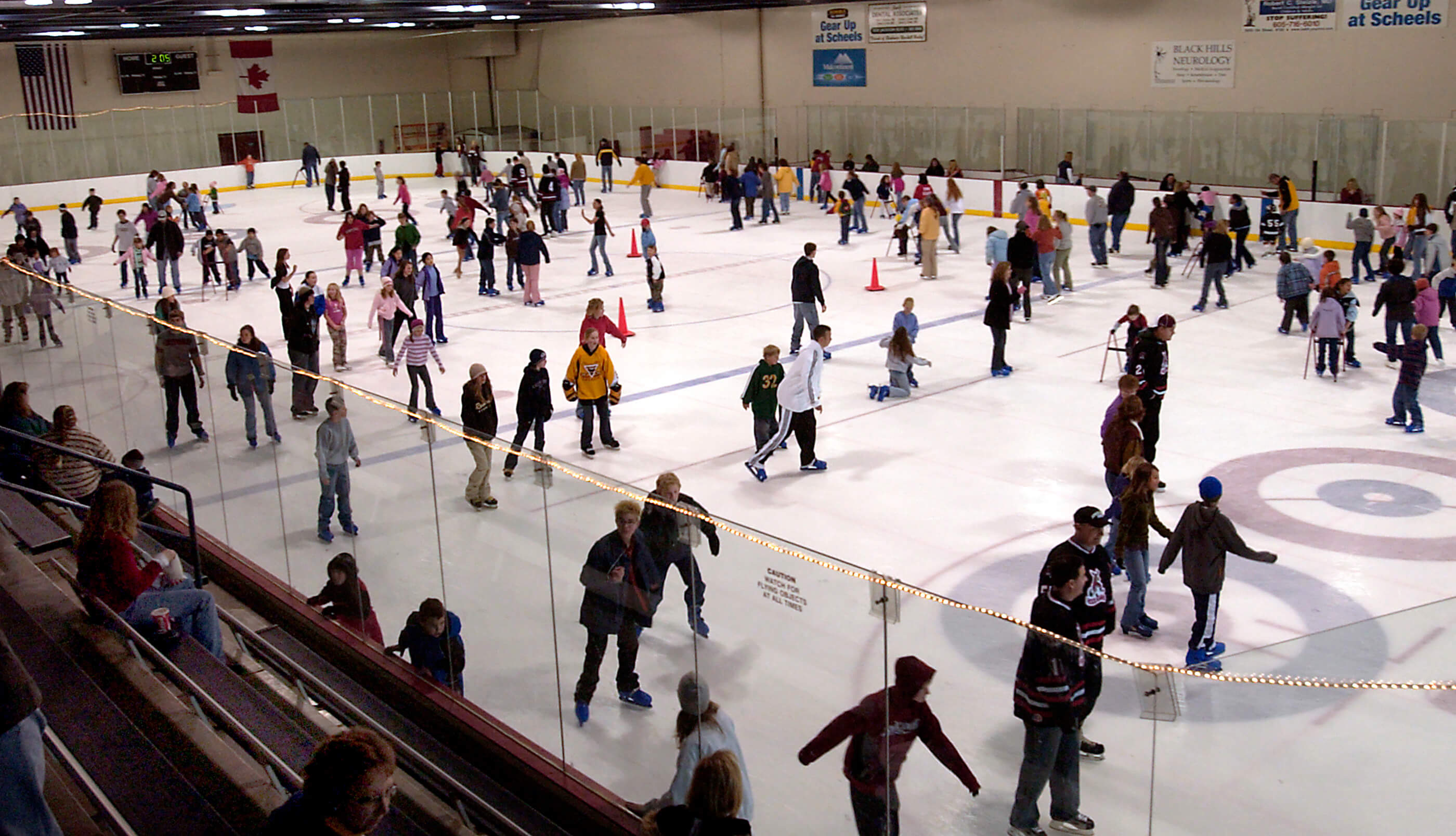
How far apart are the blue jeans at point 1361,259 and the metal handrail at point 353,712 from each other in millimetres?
19141

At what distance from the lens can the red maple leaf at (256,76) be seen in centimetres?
4825

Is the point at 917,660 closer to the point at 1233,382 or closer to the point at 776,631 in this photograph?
the point at 776,631

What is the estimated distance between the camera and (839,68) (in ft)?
127

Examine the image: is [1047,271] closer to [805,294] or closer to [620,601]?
[805,294]

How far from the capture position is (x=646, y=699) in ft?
20.4

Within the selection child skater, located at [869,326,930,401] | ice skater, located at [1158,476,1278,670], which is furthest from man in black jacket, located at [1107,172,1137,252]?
ice skater, located at [1158,476,1278,670]

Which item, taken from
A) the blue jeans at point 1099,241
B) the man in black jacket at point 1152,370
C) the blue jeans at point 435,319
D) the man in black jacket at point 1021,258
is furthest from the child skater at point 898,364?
the blue jeans at point 1099,241

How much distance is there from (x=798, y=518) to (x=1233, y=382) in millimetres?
6917

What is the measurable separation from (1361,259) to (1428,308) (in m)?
7.60

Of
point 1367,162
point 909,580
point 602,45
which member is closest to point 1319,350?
point 909,580

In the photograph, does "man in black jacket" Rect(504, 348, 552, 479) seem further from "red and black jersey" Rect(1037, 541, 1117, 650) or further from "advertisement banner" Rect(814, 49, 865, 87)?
"advertisement banner" Rect(814, 49, 865, 87)

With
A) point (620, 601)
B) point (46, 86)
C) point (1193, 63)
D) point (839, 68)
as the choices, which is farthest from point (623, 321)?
point (46, 86)

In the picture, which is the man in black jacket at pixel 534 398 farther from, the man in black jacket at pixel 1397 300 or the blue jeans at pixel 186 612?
the man in black jacket at pixel 1397 300

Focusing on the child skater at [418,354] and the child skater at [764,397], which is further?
the child skater at [418,354]
